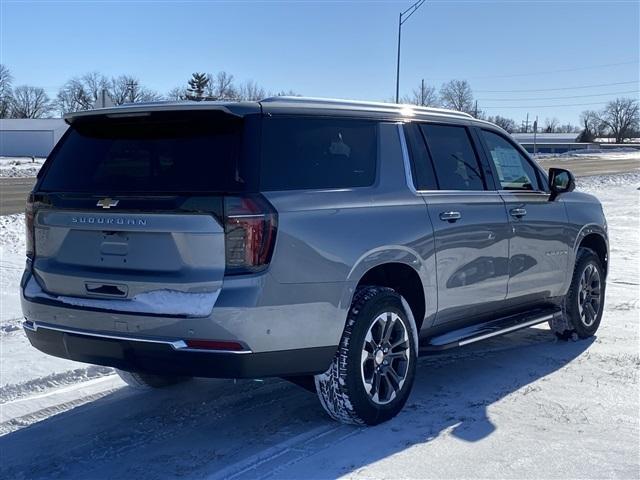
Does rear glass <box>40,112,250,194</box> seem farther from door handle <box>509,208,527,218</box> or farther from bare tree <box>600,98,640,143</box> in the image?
bare tree <box>600,98,640,143</box>

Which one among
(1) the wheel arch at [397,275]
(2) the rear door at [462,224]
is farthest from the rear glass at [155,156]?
(2) the rear door at [462,224]

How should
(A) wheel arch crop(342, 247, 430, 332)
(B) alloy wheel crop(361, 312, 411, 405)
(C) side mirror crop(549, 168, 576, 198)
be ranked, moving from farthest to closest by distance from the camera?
(C) side mirror crop(549, 168, 576, 198) < (B) alloy wheel crop(361, 312, 411, 405) < (A) wheel arch crop(342, 247, 430, 332)

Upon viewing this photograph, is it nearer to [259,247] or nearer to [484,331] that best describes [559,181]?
[484,331]

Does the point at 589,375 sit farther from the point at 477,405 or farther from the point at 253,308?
the point at 253,308

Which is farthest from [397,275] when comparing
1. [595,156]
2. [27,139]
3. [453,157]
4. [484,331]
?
[595,156]

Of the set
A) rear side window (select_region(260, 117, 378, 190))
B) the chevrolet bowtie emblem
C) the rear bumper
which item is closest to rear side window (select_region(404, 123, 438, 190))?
rear side window (select_region(260, 117, 378, 190))

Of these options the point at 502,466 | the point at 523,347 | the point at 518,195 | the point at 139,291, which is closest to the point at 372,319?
the point at 502,466

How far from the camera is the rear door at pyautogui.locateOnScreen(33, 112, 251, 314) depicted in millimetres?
3730

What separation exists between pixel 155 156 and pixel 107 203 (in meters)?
0.37

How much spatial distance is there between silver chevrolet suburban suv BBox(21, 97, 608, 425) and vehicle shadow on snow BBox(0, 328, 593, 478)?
258 mm

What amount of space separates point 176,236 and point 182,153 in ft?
1.60

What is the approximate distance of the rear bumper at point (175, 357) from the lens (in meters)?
3.73

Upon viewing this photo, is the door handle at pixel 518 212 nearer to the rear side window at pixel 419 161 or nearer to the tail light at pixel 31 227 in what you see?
the rear side window at pixel 419 161

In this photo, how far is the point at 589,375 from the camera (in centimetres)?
551
